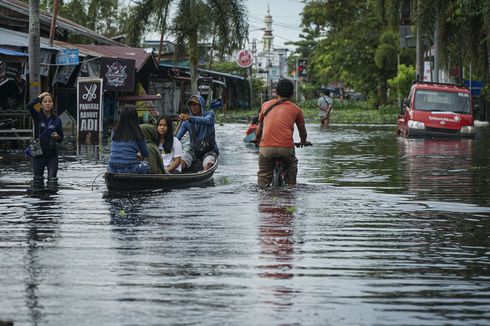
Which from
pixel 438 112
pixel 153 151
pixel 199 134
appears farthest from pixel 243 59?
pixel 153 151

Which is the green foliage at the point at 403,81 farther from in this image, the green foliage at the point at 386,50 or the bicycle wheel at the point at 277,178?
the bicycle wheel at the point at 277,178

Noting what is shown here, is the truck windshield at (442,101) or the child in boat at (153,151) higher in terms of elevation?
the truck windshield at (442,101)

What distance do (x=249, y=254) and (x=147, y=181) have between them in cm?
589

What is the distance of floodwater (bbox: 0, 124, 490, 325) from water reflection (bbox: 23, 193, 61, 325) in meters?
0.02

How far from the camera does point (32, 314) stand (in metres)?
6.72

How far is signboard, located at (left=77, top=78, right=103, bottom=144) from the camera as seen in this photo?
28.9m

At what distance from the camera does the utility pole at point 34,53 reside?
26625mm

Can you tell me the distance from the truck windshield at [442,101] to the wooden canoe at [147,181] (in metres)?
20.4

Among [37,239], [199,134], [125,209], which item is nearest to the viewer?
[37,239]

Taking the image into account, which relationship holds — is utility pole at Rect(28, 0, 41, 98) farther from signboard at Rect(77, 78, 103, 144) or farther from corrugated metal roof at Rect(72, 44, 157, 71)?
corrugated metal roof at Rect(72, 44, 157, 71)

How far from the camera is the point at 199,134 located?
17.7 meters

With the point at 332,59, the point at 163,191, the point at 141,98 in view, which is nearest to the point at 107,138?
the point at 141,98

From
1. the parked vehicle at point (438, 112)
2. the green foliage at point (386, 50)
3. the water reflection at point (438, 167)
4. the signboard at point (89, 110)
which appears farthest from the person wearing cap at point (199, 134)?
the green foliage at point (386, 50)

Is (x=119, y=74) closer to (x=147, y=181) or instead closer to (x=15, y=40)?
(x=15, y=40)
